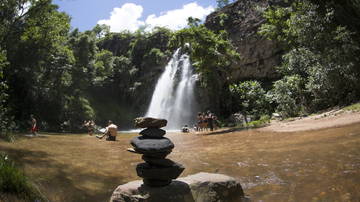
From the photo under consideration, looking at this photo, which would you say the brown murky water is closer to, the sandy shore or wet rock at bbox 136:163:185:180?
wet rock at bbox 136:163:185:180

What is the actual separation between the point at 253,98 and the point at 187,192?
18.6m

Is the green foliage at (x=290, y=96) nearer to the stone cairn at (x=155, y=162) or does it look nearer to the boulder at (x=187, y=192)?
the boulder at (x=187, y=192)

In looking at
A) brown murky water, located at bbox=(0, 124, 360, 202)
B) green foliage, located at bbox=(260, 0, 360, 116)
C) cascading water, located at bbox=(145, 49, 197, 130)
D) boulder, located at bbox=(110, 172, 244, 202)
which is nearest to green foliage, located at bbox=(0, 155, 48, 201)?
brown murky water, located at bbox=(0, 124, 360, 202)

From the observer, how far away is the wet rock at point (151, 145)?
11.2 ft

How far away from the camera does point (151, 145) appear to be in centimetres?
348

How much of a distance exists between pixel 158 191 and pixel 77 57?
87.3ft

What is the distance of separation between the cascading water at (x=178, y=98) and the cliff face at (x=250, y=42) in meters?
5.56

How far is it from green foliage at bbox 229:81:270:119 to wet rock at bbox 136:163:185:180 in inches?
670

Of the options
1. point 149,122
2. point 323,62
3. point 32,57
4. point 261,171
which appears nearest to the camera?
point 149,122

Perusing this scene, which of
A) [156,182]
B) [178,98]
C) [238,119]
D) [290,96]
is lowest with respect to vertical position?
[156,182]

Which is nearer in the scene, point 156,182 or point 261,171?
point 156,182

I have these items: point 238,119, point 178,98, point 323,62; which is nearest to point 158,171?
point 323,62

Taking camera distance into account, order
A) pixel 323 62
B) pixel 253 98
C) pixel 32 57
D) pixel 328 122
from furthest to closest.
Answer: pixel 253 98
pixel 32 57
pixel 323 62
pixel 328 122

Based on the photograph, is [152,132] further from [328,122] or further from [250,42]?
[250,42]
